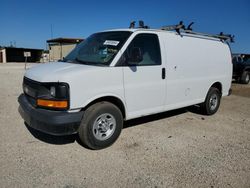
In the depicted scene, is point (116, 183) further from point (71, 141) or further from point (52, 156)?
point (71, 141)

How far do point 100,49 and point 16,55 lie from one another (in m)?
54.6

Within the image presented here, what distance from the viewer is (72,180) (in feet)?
9.61

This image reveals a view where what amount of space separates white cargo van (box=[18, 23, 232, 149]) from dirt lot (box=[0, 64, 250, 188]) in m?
0.48

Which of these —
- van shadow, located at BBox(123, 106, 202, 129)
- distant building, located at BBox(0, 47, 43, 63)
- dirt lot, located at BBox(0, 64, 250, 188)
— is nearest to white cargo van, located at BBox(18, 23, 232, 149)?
dirt lot, located at BBox(0, 64, 250, 188)

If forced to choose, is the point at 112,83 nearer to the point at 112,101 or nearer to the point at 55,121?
the point at 112,101

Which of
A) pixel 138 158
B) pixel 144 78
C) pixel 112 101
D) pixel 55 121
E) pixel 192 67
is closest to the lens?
pixel 55 121

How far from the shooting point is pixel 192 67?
5.13 meters

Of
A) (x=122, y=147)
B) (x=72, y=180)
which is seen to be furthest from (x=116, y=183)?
(x=122, y=147)

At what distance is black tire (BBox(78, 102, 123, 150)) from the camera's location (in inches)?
139

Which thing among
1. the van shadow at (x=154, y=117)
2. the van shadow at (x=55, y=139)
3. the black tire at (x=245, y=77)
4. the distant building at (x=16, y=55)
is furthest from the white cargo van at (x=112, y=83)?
the distant building at (x=16, y=55)

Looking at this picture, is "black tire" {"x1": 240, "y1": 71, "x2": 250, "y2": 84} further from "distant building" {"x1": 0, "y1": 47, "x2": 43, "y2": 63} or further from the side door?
"distant building" {"x1": 0, "y1": 47, "x2": 43, "y2": 63}

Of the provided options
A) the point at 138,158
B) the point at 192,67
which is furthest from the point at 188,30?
the point at 138,158

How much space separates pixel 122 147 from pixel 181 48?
101 inches

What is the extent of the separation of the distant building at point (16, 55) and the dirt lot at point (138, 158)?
165ft
